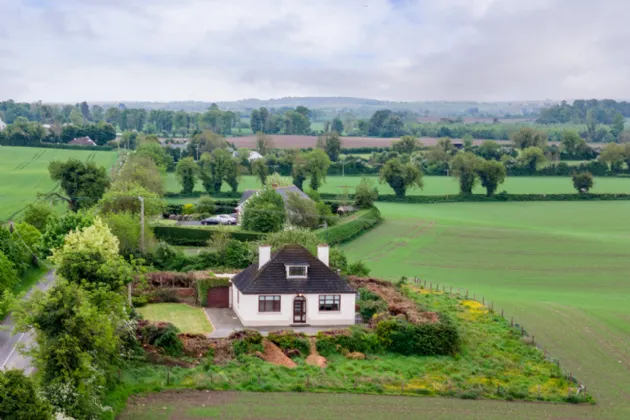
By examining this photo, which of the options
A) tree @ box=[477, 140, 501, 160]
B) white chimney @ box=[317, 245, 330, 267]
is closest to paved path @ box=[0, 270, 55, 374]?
white chimney @ box=[317, 245, 330, 267]

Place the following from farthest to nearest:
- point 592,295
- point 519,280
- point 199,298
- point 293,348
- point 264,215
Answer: point 264,215 < point 519,280 < point 592,295 < point 199,298 < point 293,348

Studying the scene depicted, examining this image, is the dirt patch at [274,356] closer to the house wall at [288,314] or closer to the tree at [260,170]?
the house wall at [288,314]

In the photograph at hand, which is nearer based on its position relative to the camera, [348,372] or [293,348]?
[348,372]

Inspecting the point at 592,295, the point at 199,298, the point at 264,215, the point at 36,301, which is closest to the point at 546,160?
the point at 264,215

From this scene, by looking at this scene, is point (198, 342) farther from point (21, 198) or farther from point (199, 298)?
point (21, 198)

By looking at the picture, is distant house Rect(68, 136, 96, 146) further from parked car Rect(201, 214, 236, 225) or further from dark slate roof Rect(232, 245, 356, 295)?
dark slate roof Rect(232, 245, 356, 295)

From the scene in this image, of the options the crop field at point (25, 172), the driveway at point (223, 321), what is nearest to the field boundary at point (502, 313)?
the driveway at point (223, 321)
